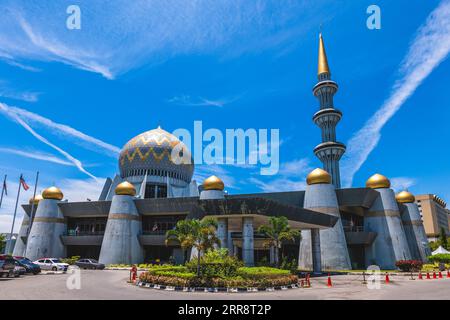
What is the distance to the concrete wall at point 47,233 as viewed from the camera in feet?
158

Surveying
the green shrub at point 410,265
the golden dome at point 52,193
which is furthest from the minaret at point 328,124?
the golden dome at point 52,193

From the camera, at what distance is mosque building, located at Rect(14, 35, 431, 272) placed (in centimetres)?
4125

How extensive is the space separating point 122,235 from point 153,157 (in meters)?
16.6

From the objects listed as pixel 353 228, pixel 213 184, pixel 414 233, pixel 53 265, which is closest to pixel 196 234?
pixel 53 265

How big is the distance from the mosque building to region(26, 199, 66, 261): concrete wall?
0.44 ft

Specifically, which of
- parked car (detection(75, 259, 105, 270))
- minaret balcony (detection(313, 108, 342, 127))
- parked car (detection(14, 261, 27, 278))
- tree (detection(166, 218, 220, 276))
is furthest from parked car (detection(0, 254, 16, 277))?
minaret balcony (detection(313, 108, 342, 127))

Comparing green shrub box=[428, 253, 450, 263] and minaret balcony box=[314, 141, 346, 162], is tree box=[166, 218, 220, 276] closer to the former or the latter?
green shrub box=[428, 253, 450, 263]

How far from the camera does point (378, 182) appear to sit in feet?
148

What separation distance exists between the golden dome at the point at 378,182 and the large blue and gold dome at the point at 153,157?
31.6 meters

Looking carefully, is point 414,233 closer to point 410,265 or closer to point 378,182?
point 378,182

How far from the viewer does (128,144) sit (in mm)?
60719

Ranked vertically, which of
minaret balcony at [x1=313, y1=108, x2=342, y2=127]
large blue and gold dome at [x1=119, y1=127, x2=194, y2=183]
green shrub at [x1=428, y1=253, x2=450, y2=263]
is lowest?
green shrub at [x1=428, y1=253, x2=450, y2=263]
